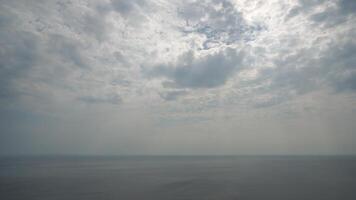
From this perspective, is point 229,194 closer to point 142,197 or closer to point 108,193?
point 142,197

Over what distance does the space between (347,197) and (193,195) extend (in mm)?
27012

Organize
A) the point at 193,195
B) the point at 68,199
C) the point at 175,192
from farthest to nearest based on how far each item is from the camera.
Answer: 1. the point at 175,192
2. the point at 193,195
3. the point at 68,199

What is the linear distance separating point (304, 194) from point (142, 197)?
30.2 meters

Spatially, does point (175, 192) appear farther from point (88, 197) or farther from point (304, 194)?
point (304, 194)

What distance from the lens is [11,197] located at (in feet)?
128

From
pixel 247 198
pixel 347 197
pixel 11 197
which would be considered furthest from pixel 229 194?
pixel 11 197

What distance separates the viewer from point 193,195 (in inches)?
1673

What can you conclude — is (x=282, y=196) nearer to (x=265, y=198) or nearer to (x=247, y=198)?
(x=265, y=198)

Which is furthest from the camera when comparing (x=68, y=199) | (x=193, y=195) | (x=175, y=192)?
(x=175, y=192)

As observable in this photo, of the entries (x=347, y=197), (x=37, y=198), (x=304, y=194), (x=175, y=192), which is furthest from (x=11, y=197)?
(x=347, y=197)

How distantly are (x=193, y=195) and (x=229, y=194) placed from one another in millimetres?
7251

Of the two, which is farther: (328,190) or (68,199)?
(328,190)

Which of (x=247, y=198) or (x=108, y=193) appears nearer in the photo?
(x=247, y=198)

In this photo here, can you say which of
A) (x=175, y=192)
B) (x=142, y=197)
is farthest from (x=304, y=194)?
(x=142, y=197)
